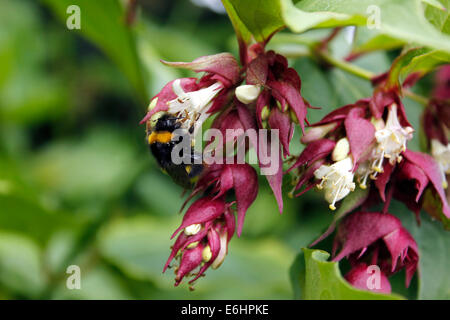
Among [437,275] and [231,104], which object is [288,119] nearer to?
[231,104]

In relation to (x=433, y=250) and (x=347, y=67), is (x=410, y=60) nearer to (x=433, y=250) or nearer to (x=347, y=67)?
(x=347, y=67)

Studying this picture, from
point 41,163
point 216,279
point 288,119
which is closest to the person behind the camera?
point 288,119

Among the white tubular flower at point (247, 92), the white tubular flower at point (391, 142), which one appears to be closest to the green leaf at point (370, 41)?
the white tubular flower at point (391, 142)

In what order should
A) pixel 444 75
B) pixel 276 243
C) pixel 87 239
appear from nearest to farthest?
pixel 87 239 → pixel 444 75 → pixel 276 243

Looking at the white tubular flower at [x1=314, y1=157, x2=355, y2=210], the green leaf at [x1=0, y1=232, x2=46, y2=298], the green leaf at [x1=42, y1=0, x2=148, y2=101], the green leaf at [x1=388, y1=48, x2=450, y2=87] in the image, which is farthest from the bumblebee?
the green leaf at [x1=0, y1=232, x2=46, y2=298]

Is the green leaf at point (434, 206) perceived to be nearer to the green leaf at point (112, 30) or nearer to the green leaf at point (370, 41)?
the green leaf at point (370, 41)

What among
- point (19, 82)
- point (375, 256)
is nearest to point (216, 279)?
point (375, 256)

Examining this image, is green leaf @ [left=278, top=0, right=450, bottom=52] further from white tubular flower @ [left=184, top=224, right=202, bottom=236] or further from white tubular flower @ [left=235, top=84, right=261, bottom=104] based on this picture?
white tubular flower @ [left=184, top=224, right=202, bottom=236]
